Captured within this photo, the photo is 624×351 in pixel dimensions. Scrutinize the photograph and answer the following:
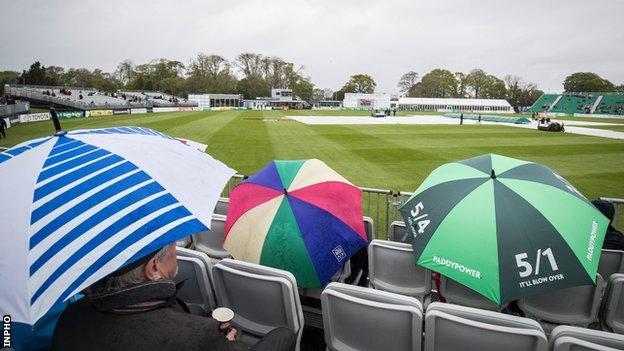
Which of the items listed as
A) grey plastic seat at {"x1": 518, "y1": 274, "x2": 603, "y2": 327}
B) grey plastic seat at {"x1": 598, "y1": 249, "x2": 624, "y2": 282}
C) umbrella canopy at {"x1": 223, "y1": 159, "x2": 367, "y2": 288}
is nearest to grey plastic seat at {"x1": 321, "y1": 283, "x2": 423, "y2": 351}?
umbrella canopy at {"x1": 223, "y1": 159, "x2": 367, "y2": 288}

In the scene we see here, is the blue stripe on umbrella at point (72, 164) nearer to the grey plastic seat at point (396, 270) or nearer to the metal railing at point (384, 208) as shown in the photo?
the grey plastic seat at point (396, 270)

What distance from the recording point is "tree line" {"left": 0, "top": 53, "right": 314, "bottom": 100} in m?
102

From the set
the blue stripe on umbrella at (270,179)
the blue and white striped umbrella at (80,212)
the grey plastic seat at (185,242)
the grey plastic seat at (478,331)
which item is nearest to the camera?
the blue and white striped umbrella at (80,212)

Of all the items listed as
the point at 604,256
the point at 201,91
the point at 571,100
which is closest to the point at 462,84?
the point at 571,100

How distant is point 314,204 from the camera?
366 cm

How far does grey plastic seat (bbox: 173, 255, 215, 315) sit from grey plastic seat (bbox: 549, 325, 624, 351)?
2.54 meters

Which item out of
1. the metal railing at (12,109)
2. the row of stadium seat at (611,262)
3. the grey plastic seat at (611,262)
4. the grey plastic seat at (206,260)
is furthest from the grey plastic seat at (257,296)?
the metal railing at (12,109)

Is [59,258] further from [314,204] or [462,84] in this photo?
[462,84]

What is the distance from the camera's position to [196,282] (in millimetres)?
3102

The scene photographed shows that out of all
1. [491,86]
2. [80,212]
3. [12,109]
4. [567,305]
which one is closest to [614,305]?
[567,305]

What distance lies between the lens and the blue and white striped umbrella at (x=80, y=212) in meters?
1.46

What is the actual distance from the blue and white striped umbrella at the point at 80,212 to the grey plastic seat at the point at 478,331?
1626 mm

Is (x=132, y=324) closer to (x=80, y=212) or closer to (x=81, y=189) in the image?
(x=80, y=212)

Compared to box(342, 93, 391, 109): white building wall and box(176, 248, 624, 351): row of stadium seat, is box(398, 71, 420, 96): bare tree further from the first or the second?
box(176, 248, 624, 351): row of stadium seat
